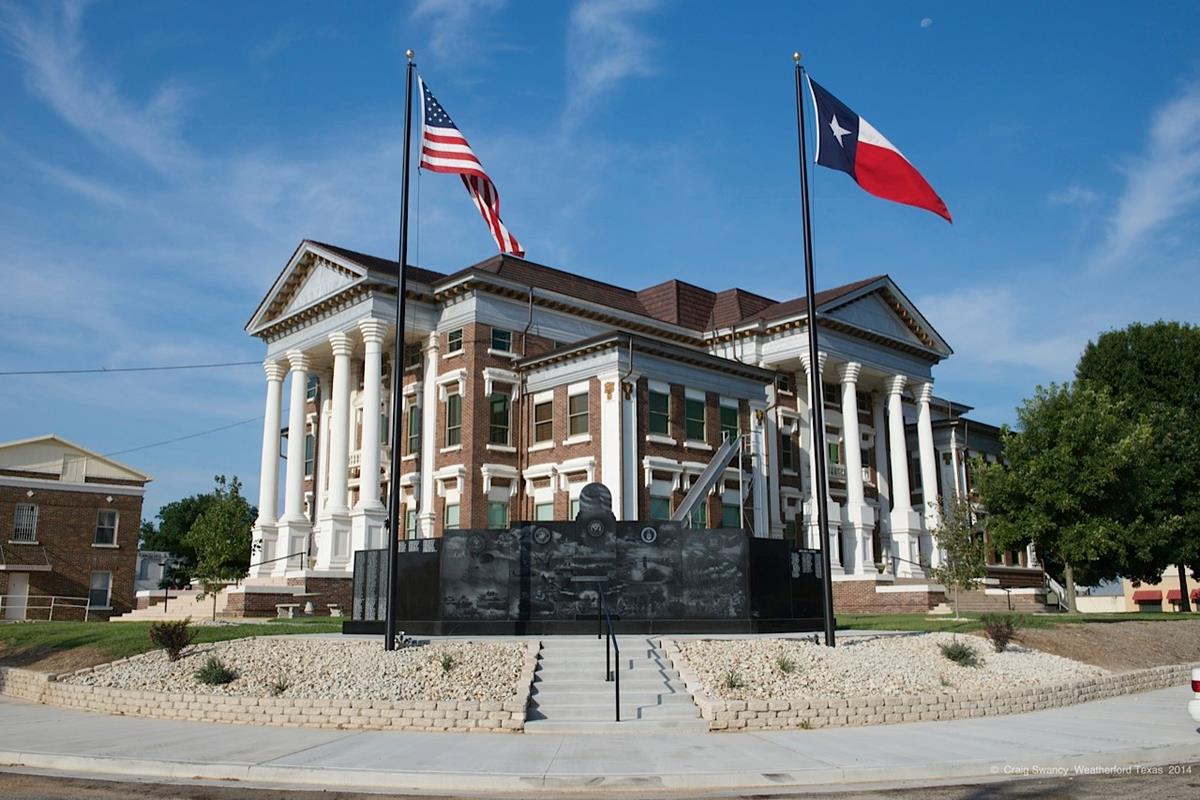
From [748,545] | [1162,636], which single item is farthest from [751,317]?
[748,545]

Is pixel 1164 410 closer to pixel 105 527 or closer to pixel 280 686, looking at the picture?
pixel 280 686

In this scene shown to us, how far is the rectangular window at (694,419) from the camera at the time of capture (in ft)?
137

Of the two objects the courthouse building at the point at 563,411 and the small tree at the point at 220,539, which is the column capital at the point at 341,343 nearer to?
the courthouse building at the point at 563,411

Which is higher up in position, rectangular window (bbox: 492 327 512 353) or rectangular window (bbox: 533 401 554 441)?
rectangular window (bbox: 492 327 512 353)

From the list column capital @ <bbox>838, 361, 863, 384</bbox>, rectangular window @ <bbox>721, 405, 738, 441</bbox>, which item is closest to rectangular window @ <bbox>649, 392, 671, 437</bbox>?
rectangular window @ <bbox>721, 405, 738, 441</bbox>

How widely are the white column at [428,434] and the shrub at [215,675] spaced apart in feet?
77.1

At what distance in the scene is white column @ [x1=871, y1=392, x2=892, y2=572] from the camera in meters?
50.5

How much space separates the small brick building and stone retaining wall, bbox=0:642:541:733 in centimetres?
3662

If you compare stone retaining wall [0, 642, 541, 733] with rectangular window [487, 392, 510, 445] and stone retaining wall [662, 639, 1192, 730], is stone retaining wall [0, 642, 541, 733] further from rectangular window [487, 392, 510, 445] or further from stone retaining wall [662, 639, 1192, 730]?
rectangular window [487, 392, 510, 445]

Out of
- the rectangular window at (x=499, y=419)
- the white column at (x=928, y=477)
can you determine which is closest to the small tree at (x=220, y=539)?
the rectangular window at (x=499, y=419)

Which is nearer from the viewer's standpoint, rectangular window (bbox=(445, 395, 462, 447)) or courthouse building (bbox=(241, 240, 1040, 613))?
courthouse building (bbox=(241, 240, 1040, 613))

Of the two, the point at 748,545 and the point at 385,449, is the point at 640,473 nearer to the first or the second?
the point at 385,449

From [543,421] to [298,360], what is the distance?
1217 cm

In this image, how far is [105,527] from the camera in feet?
176
